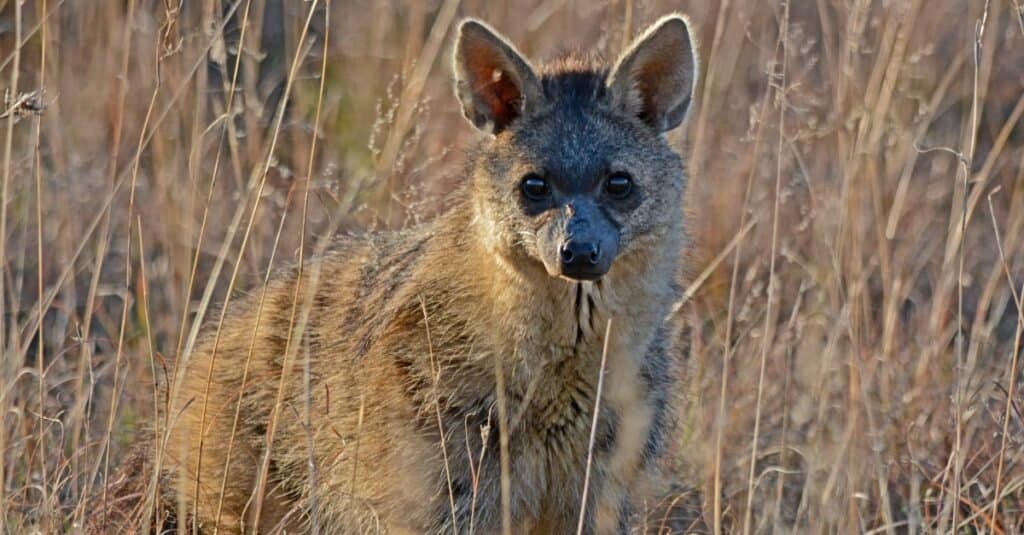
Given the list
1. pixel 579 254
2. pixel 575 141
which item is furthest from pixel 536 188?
pixel 579 254

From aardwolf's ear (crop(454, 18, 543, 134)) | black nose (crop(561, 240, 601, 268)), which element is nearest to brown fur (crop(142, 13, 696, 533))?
aardwolf's ear (crop(454, 18, 543, 134))

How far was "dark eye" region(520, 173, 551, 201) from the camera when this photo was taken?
15.2 feet

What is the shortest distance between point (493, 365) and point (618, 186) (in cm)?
66

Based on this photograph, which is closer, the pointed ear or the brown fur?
the brown fur

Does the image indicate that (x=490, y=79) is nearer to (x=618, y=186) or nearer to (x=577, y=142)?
(x=577, y=142)

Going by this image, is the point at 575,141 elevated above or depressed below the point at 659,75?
below

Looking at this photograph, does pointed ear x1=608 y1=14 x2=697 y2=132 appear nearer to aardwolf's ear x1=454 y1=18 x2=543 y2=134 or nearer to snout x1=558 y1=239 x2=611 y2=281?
aardwolf's ear x1=454 y1=18 x2=543 y2=134

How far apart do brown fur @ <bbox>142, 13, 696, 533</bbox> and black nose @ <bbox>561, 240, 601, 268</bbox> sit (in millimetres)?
113

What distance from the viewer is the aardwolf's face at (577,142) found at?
4.57m

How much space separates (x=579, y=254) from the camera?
4262 mm

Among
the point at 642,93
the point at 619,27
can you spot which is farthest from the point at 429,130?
the point at 642,93

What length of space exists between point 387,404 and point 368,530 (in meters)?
0.39

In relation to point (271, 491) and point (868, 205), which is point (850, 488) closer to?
point (271, 491)

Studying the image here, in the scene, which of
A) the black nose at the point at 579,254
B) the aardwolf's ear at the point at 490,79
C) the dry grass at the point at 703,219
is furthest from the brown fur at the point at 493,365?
the dry grass at the point at 703,219
